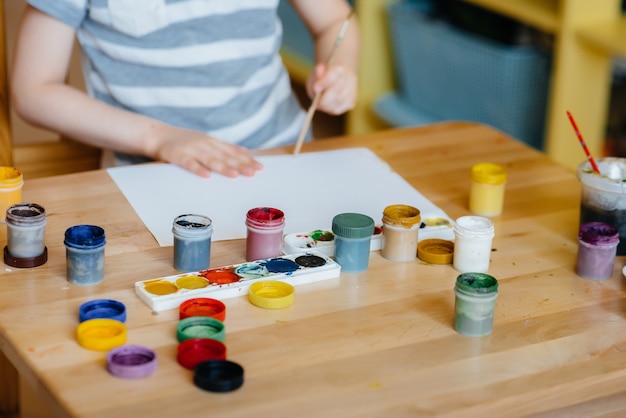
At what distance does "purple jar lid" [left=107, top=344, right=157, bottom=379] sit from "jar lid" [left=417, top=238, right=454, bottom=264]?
327 mm

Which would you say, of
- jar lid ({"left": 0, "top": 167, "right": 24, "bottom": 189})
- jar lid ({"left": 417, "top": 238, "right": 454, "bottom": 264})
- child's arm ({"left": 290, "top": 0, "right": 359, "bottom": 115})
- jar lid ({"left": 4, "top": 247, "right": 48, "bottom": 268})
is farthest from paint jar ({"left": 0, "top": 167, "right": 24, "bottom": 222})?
child's arm ({"left": 290, "top": 0, "right": 359, "bottom": 115})

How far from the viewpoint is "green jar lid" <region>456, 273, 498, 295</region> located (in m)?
0.85

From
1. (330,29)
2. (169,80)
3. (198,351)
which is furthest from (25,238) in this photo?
(330,29)

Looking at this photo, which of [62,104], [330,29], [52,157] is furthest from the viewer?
[330,29]

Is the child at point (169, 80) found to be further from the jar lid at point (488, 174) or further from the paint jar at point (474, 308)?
the paint jar at point (474, 308)

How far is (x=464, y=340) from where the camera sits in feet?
2.77

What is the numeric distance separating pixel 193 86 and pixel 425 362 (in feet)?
2.30

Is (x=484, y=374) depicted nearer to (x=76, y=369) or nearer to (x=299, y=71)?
(x=76, y=369)

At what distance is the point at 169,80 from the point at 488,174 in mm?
498

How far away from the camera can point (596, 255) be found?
37.8 inches

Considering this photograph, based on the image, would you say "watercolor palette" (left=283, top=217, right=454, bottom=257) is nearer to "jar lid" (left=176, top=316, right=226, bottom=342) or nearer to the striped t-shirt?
"jar lid" (left=176, top=316, right=226, bottom=342)

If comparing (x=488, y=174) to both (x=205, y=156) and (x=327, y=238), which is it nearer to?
(x=327, y=238)

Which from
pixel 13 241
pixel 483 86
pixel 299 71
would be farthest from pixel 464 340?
pixel 299 71

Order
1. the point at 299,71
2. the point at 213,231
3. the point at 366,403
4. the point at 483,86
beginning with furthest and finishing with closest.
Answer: the point at 299,71, the point at 483,86, the point at 213,231, the point at 366,403
